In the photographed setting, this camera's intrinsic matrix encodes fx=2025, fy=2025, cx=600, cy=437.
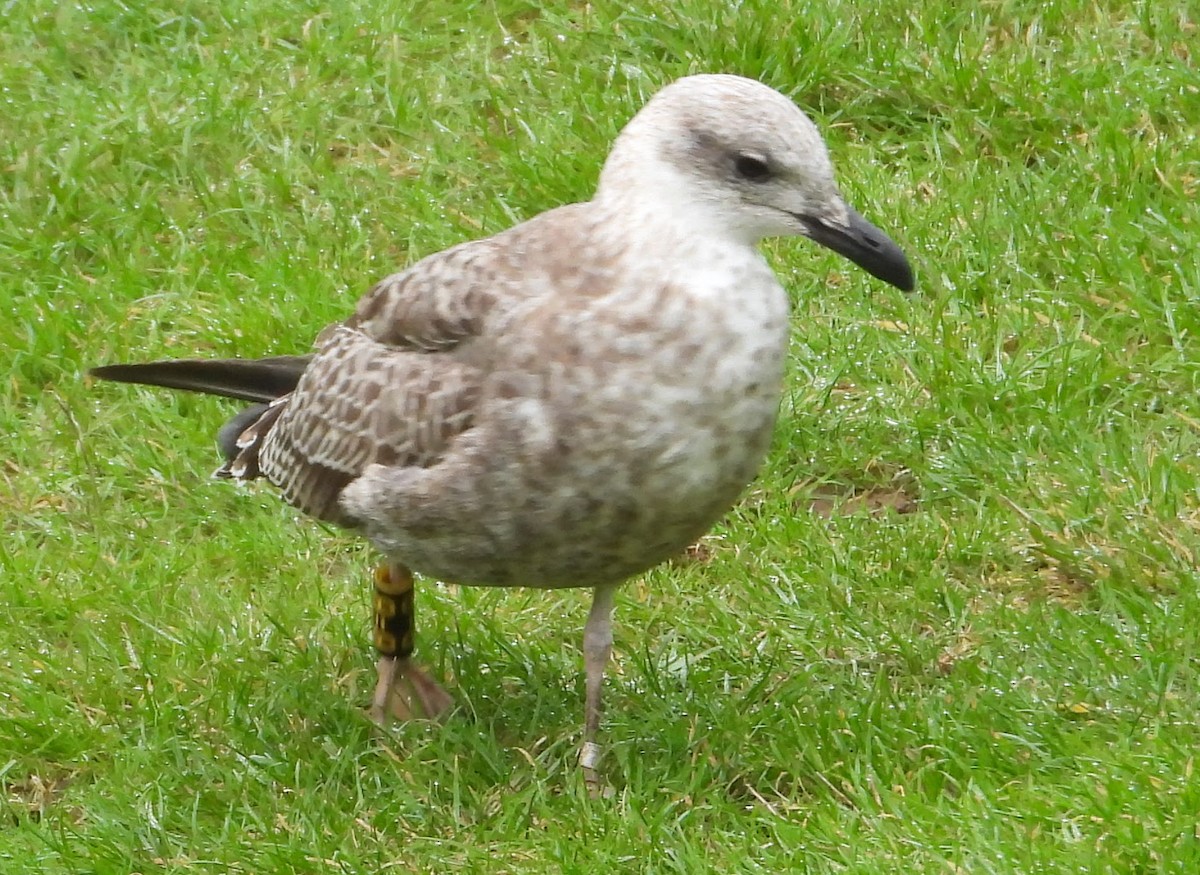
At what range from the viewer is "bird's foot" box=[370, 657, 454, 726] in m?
4.34

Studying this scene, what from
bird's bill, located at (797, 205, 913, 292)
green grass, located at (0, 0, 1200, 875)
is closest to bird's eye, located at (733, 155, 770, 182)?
bird's bill, located at (797, 205, 913, 292)

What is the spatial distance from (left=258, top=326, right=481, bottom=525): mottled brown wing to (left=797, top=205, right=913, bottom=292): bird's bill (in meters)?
0.70

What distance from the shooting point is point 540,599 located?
15.8 ft

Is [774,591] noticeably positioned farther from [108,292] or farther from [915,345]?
[108,292]

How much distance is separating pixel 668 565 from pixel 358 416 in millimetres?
1001

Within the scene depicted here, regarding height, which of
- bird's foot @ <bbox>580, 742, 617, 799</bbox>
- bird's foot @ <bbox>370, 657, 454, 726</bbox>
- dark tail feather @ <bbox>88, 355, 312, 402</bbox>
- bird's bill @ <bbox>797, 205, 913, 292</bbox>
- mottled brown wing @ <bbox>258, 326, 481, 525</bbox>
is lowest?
bird's foot @ <bbox>370, 657, 454, 726</bbox>

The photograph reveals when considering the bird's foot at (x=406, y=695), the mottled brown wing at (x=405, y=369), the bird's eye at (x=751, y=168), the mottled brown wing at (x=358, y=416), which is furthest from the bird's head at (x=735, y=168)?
the bird's foot at (x=406, y=695)

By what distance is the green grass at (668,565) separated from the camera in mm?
3955

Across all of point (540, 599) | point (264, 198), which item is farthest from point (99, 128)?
point (540, 599)

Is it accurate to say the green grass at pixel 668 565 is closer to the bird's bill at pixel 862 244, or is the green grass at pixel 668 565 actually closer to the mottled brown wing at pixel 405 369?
the mottled brown wing at pixel 405 369

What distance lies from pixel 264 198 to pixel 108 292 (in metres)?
0.57

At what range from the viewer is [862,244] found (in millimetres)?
3818

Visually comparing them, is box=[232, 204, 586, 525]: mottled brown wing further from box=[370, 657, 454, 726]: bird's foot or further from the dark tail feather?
box=[370, 657, 454, 726]: bird's foot

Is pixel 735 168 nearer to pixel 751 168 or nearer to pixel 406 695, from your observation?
pixel 751 168
